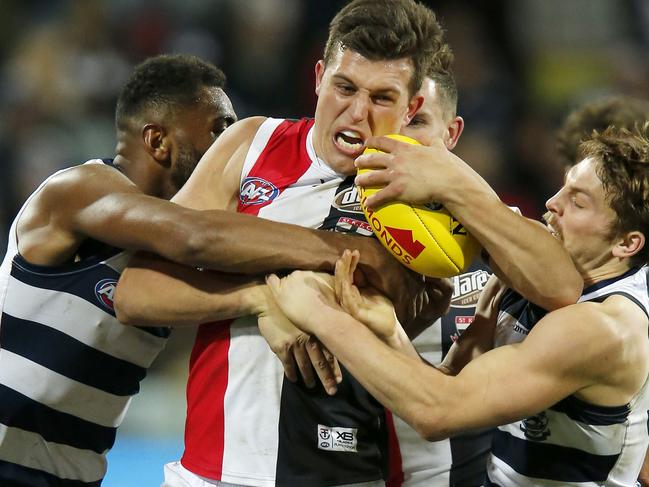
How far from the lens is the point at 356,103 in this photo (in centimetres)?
340

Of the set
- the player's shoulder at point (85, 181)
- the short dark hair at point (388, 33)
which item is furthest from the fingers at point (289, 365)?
the short dark hair at point (388, 33)

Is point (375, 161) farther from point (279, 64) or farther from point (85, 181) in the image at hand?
point (279, 64)

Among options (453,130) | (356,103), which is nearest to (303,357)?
(356,103)

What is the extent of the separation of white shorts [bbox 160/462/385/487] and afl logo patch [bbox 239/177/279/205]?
0.95m

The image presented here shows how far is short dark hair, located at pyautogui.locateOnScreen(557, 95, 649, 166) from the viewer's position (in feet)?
18.9

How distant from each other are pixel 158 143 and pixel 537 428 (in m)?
1.94

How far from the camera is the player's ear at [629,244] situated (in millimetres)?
3436

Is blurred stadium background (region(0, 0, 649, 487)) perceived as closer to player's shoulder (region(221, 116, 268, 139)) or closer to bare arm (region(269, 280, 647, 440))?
player's shoulder (region(221, 116, 268, 139))

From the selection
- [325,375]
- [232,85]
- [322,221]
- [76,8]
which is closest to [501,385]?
[325,375]

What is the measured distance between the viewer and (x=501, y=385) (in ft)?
10.4

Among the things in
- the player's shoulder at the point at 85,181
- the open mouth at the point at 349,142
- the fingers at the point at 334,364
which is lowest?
the fingers at the point at 334,364

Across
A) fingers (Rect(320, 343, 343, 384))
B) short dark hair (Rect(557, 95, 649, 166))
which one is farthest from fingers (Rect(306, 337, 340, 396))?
short dark hair (Rect(557, 95, 649, 166))

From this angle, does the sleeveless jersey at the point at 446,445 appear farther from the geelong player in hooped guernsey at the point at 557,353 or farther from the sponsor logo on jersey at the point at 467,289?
the geelong player in hooped guernsey at the point at 557,353

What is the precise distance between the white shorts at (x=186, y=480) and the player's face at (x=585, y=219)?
1.06 m
